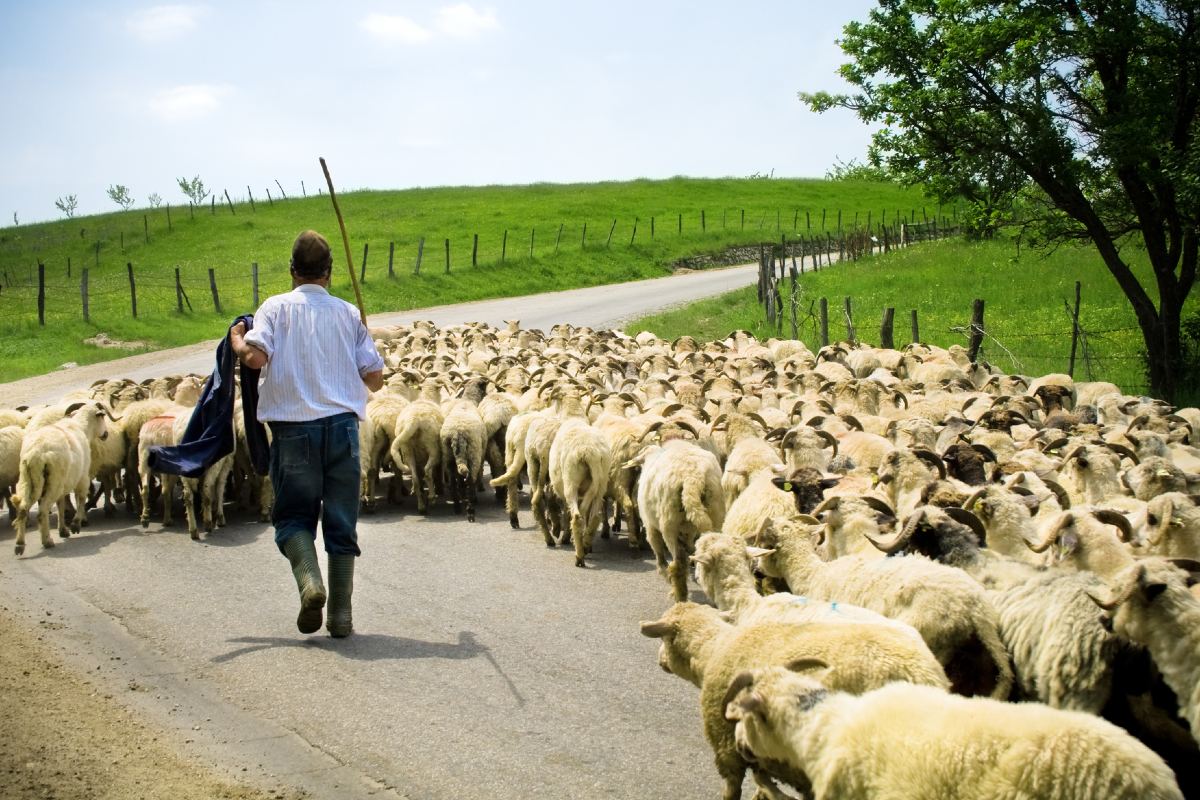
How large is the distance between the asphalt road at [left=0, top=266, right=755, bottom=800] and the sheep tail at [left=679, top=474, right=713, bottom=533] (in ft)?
2.22

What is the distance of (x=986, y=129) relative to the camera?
18.0 meters

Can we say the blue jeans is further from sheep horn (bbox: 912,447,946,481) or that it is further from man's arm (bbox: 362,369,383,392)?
sheep horn (bbox: 912,447,946,481)

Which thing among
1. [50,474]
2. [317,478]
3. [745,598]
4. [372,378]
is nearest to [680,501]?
[745,598]

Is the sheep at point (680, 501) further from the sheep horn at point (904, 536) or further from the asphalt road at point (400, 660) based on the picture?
the sheep horn at point (904, 536)

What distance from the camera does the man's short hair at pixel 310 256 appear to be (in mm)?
7461

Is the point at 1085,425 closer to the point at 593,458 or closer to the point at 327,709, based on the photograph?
the point at 593,458

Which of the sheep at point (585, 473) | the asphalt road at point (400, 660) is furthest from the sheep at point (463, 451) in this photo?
the sheep at point (585, 473)

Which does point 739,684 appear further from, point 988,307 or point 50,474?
→ point 988,307

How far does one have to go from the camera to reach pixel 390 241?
176ft

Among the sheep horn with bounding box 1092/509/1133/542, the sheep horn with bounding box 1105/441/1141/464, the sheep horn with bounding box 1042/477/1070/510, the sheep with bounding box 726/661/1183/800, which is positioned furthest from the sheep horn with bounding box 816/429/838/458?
the sheep with bounding box 726/661/1183/800

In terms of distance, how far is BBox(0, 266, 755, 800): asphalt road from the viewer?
5.56 meters

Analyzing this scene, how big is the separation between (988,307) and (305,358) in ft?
87.0

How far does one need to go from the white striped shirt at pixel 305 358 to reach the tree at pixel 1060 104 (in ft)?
43.7

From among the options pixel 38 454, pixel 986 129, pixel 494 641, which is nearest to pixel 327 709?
pixel 494 641
